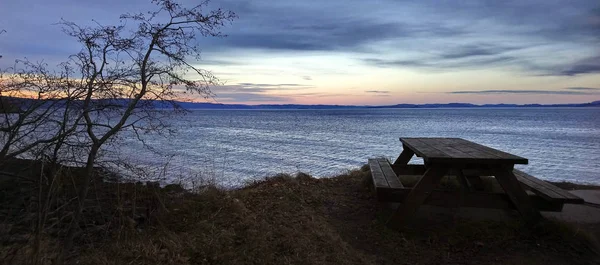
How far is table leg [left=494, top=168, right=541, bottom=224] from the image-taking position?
4434 millimetres

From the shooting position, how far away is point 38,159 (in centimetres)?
430

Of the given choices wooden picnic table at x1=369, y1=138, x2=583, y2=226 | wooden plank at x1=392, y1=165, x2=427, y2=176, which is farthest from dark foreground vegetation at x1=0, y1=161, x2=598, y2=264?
wooden plank at x1=392, y1=165, x2=427, y2=176

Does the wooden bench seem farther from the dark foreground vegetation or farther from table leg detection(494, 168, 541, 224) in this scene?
the dark foreground vegetation

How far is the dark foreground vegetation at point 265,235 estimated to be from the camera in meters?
3.41

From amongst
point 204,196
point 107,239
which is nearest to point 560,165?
point 204,196

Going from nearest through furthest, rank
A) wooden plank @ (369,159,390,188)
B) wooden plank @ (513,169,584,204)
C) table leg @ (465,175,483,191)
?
wooden plank @ (513,169,584,204) < wooden plank @ (369,159,390,188) < table leg @ (465,175,483,191)

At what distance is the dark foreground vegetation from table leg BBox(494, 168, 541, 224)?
0.19m

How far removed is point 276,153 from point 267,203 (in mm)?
16390

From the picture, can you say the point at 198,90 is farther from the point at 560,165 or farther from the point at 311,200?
the point at 560,165

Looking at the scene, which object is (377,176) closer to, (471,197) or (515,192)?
(471,197)

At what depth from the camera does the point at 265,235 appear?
3.89 m

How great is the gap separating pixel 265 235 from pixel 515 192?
3038mm

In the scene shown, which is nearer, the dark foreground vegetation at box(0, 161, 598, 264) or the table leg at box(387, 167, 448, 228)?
the dark foreground vegetation at box(0, 161, 598, 264)

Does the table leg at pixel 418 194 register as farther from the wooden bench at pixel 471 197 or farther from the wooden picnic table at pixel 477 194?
the wooden bench at pixel 471 197
